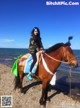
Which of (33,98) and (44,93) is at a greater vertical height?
(44,93)

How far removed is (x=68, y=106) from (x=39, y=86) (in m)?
2.54

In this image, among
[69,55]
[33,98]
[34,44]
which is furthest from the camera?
[33,98]

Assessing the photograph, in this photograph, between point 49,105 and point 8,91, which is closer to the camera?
point 49,105

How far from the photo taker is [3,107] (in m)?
8.13

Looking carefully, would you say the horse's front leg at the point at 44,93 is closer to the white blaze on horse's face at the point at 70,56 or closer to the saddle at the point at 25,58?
the saddle at the point at 25,58

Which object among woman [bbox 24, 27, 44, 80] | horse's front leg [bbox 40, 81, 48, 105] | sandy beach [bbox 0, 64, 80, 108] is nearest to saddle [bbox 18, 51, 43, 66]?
woman [bbox 24, 27, 44, 80]

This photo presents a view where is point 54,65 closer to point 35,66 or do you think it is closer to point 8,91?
point 35,66

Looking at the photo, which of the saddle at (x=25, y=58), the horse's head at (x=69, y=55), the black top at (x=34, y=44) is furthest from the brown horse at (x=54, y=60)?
the black top at (x=34, y=44)

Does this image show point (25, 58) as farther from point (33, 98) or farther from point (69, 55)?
point (69, 55)

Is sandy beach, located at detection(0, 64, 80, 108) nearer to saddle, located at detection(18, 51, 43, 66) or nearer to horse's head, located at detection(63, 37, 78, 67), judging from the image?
saddle, located at detection(18, 51, 43, 66)

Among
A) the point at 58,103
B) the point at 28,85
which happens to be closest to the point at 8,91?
the point at 28,85

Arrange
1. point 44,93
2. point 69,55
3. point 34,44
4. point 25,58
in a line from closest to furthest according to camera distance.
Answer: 1. point 69,55
2. point 34,44
3. point 44,93
4. point 25,58

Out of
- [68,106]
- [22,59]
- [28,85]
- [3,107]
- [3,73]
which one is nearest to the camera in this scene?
[3,107]

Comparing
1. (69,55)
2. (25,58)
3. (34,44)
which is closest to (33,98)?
(25,58)
